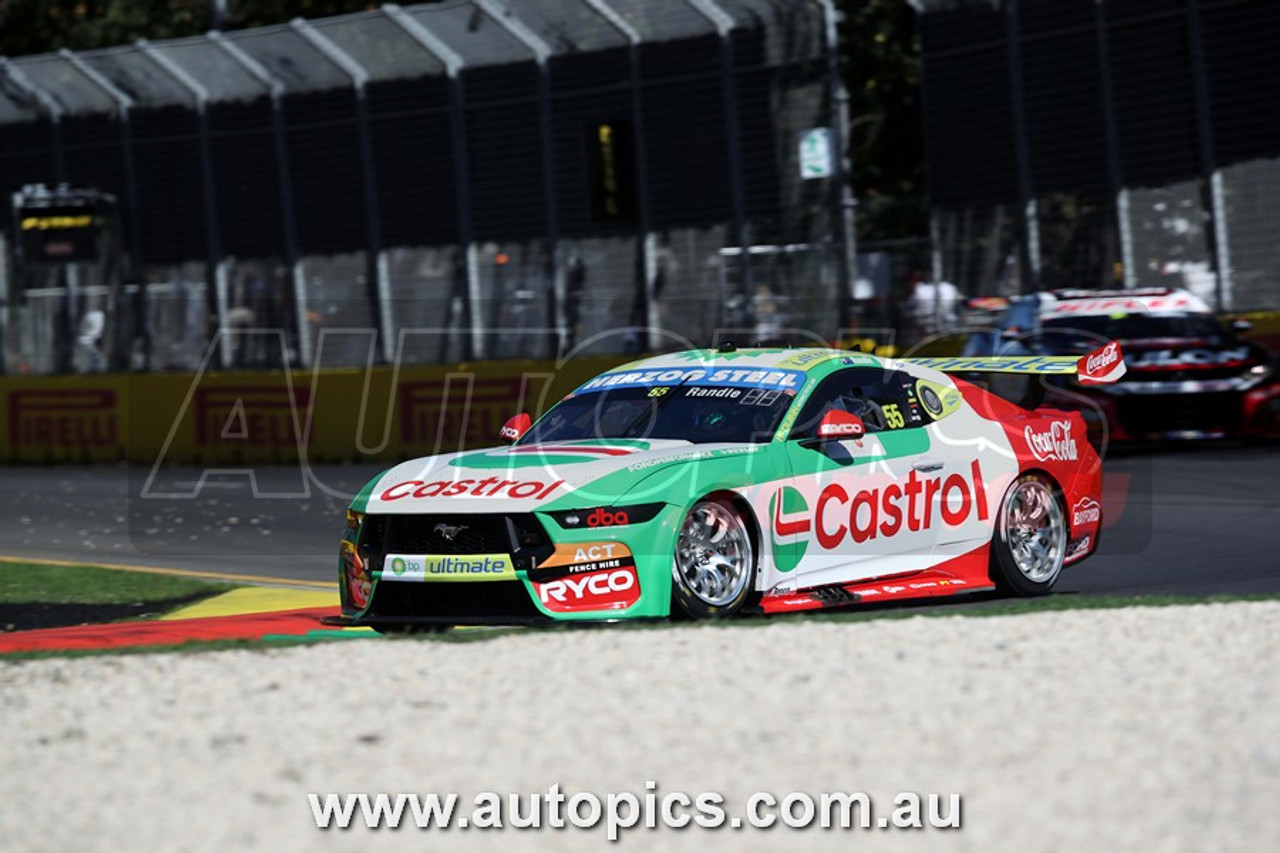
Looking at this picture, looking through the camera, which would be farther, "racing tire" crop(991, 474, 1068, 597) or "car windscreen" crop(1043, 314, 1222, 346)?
"car windscreen" crop(1043, 314, 1222, 346)

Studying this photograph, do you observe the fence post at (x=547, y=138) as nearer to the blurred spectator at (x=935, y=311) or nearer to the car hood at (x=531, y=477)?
the blurred spectator at (x=935, y=311)

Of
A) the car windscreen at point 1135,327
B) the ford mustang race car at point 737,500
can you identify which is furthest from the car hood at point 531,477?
the car windscreen at point 1135,327

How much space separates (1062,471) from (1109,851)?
20.3ft

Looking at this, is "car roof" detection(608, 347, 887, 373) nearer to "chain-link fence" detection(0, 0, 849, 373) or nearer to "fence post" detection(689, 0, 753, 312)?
"chain-link fence" detection(0, 0, 849, 373)

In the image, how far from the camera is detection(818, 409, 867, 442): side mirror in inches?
Answer: 392

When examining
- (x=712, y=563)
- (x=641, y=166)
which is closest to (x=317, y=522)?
(x=712, y=563)

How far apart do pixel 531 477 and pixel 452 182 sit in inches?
742

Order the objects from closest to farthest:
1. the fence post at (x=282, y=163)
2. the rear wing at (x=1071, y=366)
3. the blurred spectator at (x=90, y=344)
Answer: the rear wing at (x=1071, y=366) → the blurred spectator at (x=90, y=344) → the fence post at (x=282, y=163)

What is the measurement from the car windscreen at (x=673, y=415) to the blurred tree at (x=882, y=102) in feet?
78.3

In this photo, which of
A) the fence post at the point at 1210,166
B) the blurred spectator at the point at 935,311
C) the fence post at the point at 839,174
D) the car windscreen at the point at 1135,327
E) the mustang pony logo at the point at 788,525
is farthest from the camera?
the fence post at the point at 839,174

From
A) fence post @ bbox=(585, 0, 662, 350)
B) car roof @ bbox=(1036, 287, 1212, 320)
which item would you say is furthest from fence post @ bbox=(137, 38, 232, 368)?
car roof @ bbox=(1036, 287, 1212, 320)

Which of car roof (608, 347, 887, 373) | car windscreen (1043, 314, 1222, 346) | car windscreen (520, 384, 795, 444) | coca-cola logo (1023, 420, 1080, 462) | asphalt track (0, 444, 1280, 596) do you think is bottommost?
asphalt track (0, 444, 1280, 596)

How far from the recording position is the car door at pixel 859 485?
10008mm

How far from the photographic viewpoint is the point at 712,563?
9.60 metres
